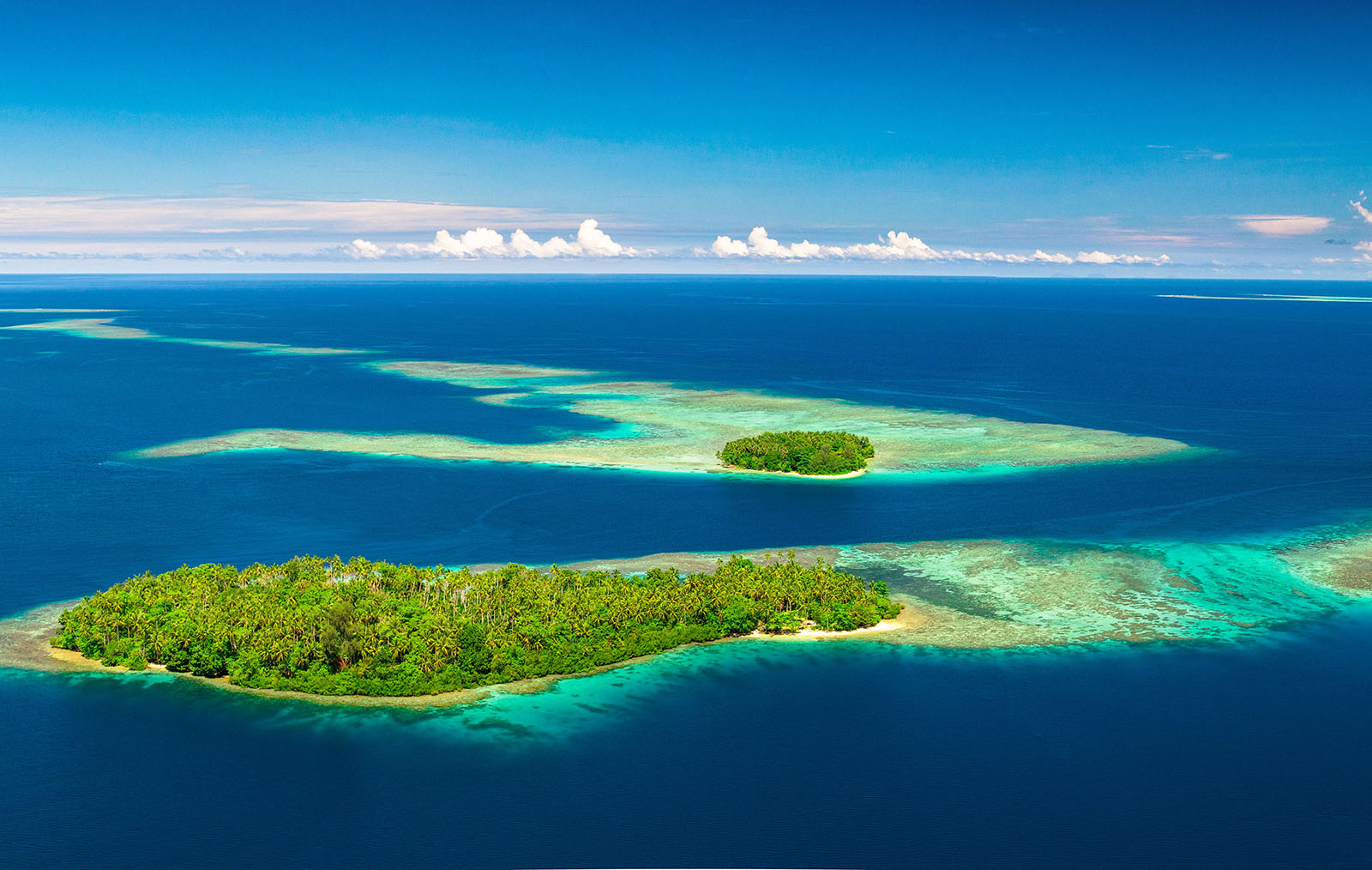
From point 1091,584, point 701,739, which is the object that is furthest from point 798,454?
point 701,739

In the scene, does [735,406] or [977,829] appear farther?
[735,406]

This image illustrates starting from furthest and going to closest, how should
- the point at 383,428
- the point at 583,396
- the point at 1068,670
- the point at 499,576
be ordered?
the point at 583,396, the point at 383,428, the point at 499,576, the point at 1068,670

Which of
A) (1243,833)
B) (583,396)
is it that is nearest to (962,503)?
(1243,833)

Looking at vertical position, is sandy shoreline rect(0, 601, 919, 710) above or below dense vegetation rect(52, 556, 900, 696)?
below

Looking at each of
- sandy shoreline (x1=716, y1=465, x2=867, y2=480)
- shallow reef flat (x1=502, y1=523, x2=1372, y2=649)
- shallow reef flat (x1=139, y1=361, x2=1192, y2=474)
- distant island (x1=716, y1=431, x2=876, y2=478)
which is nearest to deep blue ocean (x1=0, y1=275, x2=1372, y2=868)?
shallow reef flat (x1=502, y1=523, x2=1372, y2=649)

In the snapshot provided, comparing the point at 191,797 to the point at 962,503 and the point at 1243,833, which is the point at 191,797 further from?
the point at 962,503

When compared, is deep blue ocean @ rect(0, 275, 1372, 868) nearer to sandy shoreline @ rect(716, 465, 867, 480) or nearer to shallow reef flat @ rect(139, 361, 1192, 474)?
sandy shoreline @ rect(716, 465, 867, 480)

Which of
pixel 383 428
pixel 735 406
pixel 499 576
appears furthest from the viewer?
pixel 735 406
